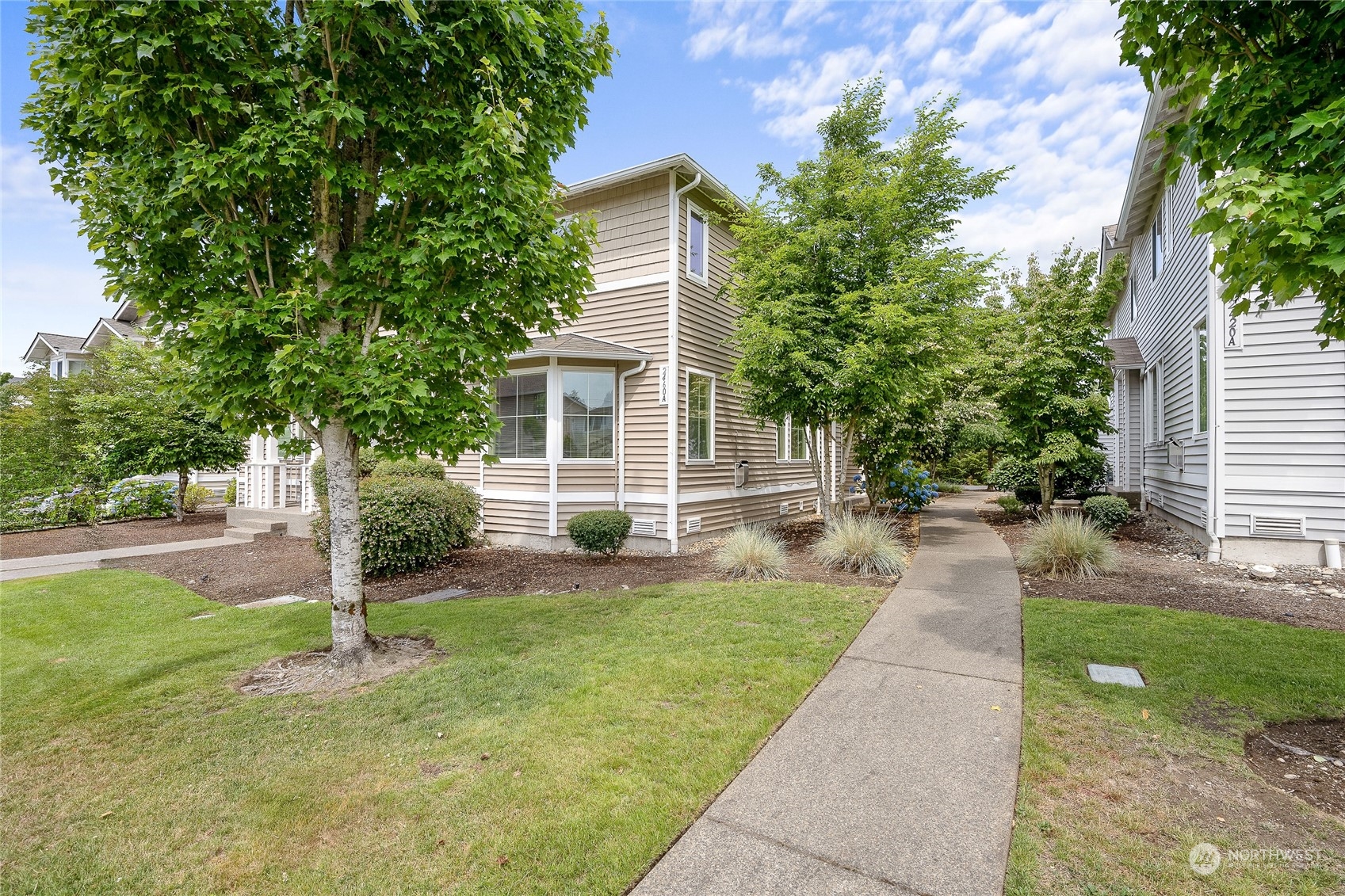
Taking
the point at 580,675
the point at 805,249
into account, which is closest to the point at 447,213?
the point at 580,675

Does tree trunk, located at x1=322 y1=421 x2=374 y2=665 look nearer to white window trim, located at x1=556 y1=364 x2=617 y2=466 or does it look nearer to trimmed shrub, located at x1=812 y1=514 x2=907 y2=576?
white window trim, located at x1=556 y1=364 x2=617 y2=466

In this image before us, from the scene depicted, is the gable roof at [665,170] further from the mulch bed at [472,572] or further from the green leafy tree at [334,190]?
the mulch bed at [472,572]

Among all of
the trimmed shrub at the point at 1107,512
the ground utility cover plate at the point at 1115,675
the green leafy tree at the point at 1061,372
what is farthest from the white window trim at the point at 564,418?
the trimmed shrub at the point at 1107,512

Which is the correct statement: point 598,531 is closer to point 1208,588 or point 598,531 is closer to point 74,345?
point 1208,588

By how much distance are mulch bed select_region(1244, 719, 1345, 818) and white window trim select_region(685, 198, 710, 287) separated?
8809mm

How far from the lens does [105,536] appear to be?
12461 mm

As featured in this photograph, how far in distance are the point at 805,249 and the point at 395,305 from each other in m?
6.44

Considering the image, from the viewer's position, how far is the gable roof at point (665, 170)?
925 centimetres

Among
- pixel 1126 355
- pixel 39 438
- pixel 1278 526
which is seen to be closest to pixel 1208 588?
pixel 1278 526

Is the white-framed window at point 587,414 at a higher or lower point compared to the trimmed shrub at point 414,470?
higher

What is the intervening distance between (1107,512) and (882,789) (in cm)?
883

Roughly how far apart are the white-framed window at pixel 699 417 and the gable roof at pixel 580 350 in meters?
1.03

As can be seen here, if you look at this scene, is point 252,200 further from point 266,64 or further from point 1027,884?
point 1027,884

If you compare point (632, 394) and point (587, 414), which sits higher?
point (632, 394)
